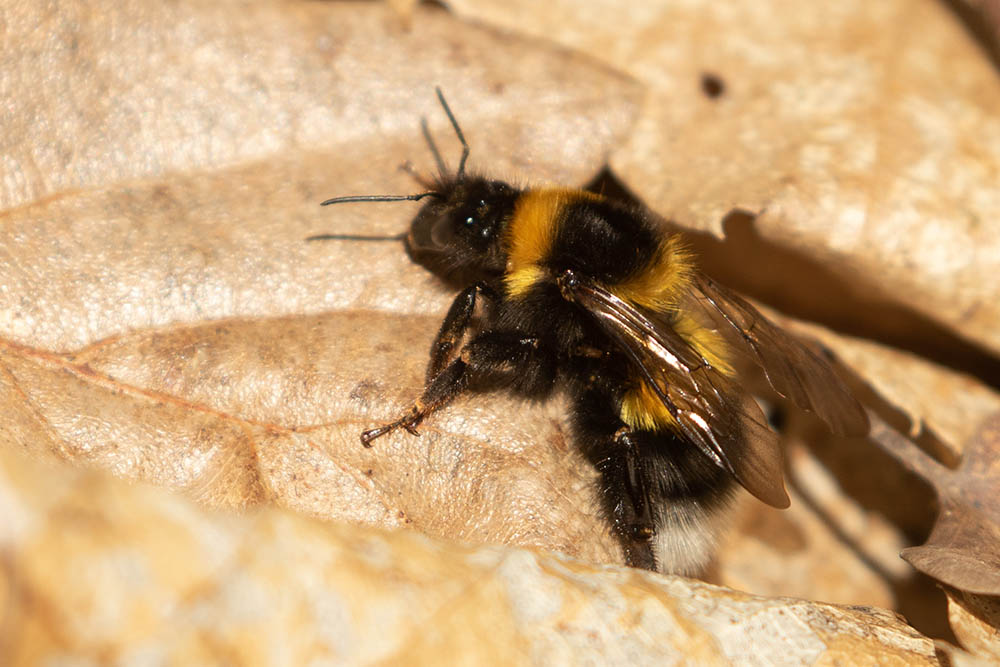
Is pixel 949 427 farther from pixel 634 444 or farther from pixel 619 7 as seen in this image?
pixel 619 7

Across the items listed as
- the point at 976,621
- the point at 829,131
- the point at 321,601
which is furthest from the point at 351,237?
the point at 976,621

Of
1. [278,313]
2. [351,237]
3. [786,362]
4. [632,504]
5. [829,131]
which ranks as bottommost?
[632,504]

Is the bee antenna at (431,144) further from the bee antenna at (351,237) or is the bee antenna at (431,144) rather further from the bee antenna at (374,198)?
the bee antenna at (351,237)

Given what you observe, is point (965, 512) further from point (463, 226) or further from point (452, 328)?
point (463, 226)

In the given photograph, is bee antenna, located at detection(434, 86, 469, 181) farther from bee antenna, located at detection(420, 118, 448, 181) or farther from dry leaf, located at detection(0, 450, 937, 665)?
dry leaf, located at detection(0, 450, 937, 665)

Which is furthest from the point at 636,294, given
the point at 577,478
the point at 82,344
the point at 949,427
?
the point at 82,344

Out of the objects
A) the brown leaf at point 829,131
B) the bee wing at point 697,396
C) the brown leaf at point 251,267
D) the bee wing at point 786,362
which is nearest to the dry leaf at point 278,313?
the brown leaf at point 251,267

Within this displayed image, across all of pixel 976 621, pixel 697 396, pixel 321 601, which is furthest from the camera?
pixel 697 396
